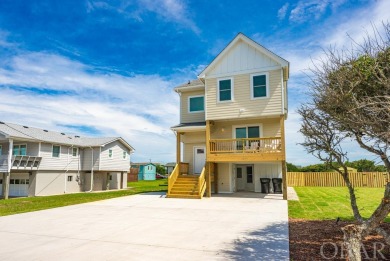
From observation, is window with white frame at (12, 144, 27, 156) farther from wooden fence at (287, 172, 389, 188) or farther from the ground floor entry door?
wooden fence at (287, 172, 389, 188)

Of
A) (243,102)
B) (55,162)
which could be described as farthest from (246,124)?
(55,162)

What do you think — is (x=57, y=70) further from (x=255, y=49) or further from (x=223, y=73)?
(x=255, y=49)

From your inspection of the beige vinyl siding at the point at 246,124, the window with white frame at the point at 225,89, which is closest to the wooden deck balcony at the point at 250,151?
the beige vinyl siding at the point at 246,124

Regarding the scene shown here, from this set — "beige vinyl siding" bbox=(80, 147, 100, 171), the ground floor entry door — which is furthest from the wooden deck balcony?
"beige vinyl siding" bbox=(80, 147, 100, 171)

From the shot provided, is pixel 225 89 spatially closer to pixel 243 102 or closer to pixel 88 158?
pixel 243 102

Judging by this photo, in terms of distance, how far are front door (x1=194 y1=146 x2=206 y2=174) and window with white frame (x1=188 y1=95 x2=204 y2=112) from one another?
2903mm

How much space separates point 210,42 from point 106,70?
1080cm

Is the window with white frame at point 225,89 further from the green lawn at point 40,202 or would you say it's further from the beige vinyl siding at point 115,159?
the beige vinyl siding at point 115,159

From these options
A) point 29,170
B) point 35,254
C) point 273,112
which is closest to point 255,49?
point 273,112

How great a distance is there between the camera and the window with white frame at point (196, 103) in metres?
19.1

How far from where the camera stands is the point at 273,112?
15.2 metres

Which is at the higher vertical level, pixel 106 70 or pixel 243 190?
pixel 106 70

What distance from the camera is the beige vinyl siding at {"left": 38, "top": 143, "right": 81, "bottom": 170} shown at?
23.7 m

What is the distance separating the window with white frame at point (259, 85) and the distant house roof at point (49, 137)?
18128 mm
